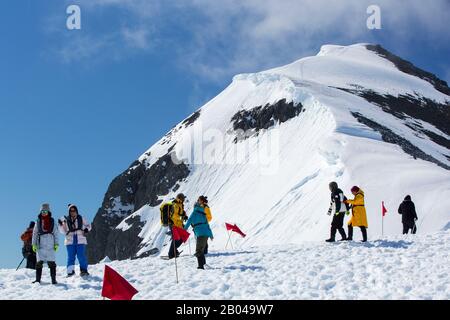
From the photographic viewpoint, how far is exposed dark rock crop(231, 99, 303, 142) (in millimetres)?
57097

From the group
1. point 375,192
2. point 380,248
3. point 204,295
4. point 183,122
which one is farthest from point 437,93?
point 204,295

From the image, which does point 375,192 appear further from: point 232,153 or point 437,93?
point 437,93

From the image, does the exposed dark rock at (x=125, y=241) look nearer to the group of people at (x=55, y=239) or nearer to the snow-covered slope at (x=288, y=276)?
the snow-covered slope at (x=288, y=276)

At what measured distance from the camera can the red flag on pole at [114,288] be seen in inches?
433

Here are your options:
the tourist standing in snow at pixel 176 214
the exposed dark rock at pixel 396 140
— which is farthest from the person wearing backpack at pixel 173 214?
the exposed dark rock at pixel 396 140

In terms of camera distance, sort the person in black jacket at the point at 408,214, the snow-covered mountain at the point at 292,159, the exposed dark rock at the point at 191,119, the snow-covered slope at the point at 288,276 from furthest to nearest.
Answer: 1. the exposed dark rock at the point at 191,119
2. the snow-covered mountain at the point at 292,159
3. the person in black jacket at the point at 408,214
4. the snow-covered slope at the point at 288,276

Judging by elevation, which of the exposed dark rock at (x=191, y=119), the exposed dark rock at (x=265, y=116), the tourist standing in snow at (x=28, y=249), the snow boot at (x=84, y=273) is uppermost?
the exposed dark rock at (x=191, y=119)

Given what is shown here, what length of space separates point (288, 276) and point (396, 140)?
115ft

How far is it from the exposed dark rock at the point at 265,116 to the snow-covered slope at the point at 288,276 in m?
40.1

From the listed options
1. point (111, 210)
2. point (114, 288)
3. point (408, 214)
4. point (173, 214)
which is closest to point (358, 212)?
point (408, 214)

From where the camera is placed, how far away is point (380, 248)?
16.5 metres

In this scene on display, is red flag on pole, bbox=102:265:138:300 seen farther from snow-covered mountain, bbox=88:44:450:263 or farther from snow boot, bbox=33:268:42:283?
snow-covered mountain, bbox=88:44:450:263

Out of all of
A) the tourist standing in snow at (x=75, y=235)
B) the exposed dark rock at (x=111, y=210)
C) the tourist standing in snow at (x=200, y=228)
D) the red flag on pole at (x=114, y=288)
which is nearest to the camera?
the red flag on pole at (x=114, y=288)

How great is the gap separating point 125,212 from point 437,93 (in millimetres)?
52602
